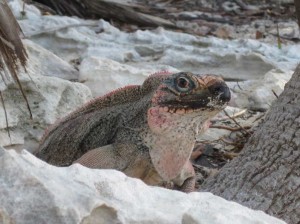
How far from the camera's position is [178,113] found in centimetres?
463

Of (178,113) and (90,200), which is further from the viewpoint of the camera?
(178,113)

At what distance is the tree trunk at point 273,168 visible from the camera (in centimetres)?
418

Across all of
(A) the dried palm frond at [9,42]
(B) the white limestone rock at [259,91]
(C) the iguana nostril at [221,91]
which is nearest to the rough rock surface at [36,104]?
(B) the white limestone rock at [259,91]

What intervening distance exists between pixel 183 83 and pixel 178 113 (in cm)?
16

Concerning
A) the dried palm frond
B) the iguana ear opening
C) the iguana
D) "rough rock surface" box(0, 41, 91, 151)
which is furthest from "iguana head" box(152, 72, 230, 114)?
"rough rock surface" box(0, 41, 91, 151)

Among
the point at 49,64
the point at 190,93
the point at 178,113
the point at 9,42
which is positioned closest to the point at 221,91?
the point at 190,93

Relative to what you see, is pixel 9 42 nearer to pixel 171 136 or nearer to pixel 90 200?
pixel 90 200

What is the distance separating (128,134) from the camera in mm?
4930

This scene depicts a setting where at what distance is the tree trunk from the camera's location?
13.7 ft

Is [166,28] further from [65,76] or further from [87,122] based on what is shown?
[87,122]

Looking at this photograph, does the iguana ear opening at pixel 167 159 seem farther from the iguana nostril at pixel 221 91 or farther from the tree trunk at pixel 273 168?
the iguana nostril at pixel 221 91

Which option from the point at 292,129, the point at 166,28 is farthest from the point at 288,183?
the point at 166,28

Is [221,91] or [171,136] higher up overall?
[221,91]

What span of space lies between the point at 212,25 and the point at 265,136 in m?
7.20
